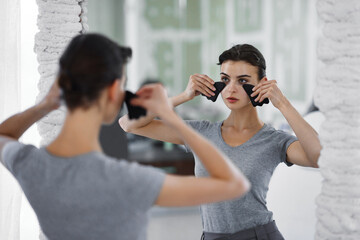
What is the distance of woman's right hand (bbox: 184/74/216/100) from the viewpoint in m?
1.60

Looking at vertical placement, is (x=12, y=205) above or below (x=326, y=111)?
below

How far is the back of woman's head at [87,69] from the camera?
91cm

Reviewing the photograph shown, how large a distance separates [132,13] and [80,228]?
20.6ft

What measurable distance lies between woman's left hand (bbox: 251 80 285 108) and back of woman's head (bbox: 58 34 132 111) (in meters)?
0.64

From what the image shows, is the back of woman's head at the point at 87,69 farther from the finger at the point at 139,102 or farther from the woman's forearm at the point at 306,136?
the woman's forearm at the point at 306,136

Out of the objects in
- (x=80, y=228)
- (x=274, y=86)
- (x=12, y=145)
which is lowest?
(x=80, y=228)

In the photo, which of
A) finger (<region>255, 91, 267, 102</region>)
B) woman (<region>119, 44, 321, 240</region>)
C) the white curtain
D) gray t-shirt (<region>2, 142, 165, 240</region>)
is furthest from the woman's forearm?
the white curtain

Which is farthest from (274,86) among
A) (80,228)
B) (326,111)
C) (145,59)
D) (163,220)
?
(145,59)

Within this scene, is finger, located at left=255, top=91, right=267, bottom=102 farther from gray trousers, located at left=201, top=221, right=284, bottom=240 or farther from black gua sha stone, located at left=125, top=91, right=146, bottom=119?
black gua sha stone, located at left=125, top=91, right=146, bottom=119

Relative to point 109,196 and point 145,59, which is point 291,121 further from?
point 145,59

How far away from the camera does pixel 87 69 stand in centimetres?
91

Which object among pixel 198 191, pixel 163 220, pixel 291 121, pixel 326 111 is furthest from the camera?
pixel 163 220

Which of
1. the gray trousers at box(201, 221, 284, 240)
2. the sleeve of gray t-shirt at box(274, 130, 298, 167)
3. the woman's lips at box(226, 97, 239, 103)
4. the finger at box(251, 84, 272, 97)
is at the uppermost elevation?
the finger at box(251, 84, 272, 97)

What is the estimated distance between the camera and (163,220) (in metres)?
4.22
